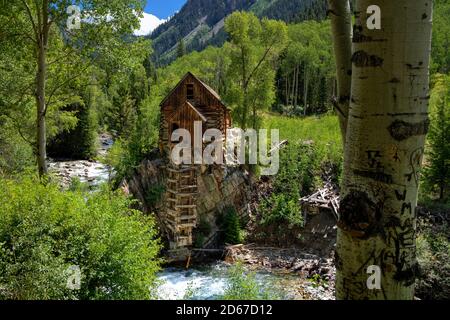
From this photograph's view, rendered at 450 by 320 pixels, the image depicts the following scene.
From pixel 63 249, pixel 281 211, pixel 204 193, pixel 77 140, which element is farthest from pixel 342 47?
pixel 77 140

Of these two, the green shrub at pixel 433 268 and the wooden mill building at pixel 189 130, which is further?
the wooden mill building at pixel 189 130

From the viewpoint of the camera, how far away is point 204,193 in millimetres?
22969

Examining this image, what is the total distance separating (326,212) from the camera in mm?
22891

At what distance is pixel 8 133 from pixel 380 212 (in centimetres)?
2023

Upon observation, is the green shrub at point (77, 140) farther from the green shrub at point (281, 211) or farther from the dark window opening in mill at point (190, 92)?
the green shrub at point (281, 211)

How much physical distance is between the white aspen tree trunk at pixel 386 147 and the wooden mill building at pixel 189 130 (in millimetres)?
19765

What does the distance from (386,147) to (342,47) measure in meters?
0.95

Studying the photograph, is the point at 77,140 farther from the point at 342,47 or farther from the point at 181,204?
the point at 342,47

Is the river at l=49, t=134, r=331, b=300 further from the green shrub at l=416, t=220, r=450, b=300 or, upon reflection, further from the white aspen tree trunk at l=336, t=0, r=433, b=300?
the white aspen tree trunk at l=336, t=0, r=433, b=300

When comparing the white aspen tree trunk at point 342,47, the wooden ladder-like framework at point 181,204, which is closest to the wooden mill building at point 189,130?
A: the wooden ladder-like framework at point 181,204

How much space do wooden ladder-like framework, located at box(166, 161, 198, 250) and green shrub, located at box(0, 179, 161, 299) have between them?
12.1 meters

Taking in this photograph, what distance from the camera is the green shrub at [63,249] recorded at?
678cm
